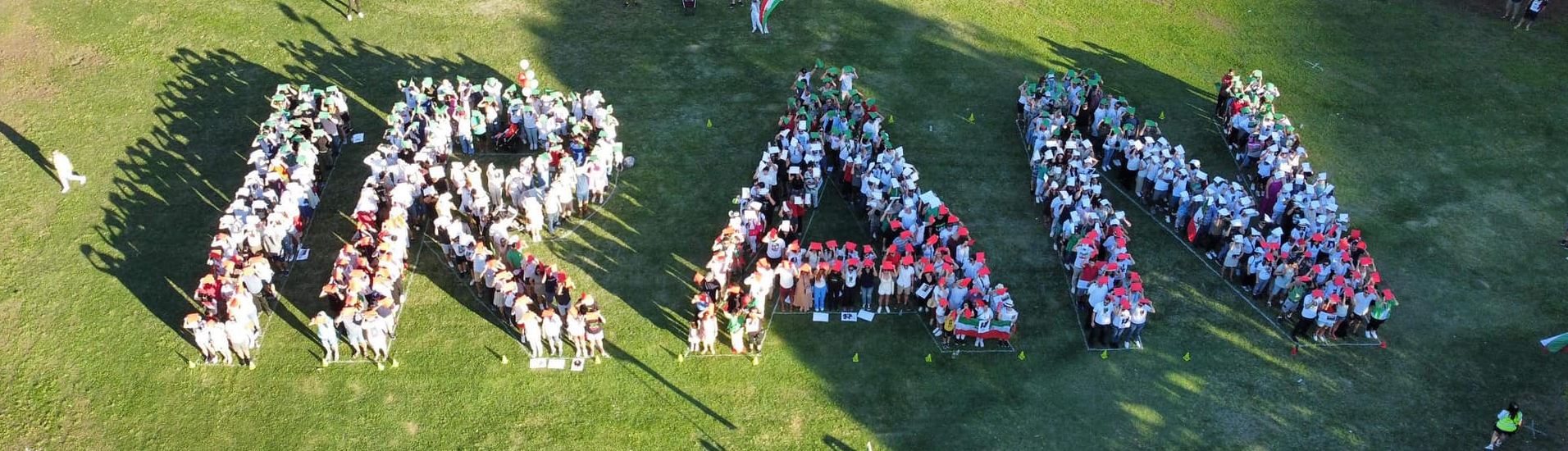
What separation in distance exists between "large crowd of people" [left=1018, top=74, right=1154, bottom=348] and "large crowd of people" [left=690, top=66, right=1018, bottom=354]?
72.4 inches

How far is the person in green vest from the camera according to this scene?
69.9ft

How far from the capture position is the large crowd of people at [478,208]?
76.8 ft

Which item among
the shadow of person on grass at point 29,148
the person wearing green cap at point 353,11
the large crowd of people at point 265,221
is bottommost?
the shadow of person on grass at point 29,148

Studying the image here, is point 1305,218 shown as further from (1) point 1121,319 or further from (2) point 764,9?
(2) point 764,9

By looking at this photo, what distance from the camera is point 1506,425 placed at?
70.3ft

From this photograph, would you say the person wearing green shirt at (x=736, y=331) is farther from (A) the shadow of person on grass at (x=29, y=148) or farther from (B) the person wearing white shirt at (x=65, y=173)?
(A) the shadow of person on grass at (x=29, y=148)

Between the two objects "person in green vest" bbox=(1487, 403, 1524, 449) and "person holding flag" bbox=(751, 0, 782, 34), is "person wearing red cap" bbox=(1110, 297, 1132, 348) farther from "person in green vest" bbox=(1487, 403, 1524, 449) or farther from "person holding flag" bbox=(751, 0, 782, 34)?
"person holding flag" bbox=(751, 0, 782, 34)

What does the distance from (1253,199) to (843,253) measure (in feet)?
36.4

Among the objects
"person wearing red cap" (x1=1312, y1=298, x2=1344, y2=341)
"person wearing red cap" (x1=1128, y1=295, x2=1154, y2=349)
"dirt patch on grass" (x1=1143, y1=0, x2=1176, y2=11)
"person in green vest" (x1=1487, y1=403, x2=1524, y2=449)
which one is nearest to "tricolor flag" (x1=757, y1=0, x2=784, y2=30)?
"dirt patch on grass" (x1=1143, y1=0, x2=1176, y2=11)

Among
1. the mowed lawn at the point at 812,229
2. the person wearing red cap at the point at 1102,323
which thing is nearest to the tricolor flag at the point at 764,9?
the mowed lawn at the point at 812,229

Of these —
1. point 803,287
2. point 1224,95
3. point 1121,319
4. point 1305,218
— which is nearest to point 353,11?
point 803,287

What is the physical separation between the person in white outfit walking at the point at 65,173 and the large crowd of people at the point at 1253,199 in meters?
23.4

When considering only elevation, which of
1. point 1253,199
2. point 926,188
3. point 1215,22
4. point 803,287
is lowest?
point 803,287

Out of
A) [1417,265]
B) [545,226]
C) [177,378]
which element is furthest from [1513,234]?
[177,378]
